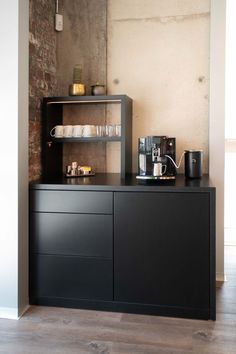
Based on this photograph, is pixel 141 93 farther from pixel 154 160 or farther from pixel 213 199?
pixel 213 199

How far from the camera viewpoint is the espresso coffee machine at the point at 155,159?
279 centimetres

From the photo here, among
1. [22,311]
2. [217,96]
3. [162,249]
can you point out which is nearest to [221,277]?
[162,249]

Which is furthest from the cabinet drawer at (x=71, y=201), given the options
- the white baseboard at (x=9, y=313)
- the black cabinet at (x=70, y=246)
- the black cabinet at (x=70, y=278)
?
the white baseboard at (x=9, y=313)

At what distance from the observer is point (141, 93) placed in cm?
342

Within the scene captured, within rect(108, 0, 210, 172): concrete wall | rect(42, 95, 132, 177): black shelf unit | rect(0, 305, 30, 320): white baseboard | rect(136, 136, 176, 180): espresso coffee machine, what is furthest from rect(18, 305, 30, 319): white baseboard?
rect(108, 0, 210, 172): concrete wall

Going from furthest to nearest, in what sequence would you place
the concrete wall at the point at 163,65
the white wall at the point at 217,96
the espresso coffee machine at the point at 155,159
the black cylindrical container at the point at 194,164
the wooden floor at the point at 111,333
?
the concrete wall at the point at 163,65
the white wall at the point at 217,96
the black cylindrical container at the point at 194,164
the espresso coffee machine at the point at 155,159
the wooden floor at the point at 111,333

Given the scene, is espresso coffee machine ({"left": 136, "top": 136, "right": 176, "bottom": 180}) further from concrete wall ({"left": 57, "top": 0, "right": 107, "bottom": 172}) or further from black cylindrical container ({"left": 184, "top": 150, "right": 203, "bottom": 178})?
concrete wall ({"left": 57, "top": 0, "right": 107, "bottom": 172})

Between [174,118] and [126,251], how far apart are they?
1.35 metres

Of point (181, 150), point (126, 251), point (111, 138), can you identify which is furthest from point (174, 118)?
point (126, 251)

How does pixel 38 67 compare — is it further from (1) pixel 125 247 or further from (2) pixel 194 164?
(1) pixel 125 247

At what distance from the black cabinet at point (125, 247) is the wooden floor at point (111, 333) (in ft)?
0.29

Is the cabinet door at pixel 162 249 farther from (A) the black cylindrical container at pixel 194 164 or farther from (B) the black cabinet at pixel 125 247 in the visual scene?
(A) the black cylindrical container at pixel 194 164

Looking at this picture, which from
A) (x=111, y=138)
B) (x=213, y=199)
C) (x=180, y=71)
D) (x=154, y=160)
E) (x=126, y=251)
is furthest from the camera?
(x=180, y=71)

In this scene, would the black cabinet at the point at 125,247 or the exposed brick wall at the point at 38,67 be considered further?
the exposed brick wall at the point at 38,67
